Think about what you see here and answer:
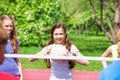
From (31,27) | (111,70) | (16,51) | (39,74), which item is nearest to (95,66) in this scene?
(39,74)

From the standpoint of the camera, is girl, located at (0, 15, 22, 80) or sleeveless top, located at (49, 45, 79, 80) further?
girl, located at (0, 15, 22, 80)

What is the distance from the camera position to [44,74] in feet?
47.1

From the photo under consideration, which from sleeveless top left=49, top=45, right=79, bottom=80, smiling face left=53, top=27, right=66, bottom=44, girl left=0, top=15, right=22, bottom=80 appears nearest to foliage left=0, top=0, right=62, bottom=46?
girl left=0, top=15, right=22, bottom=80

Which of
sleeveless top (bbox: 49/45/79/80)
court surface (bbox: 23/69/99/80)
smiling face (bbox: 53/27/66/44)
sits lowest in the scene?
court surface (bbox: 23/69/99/80)

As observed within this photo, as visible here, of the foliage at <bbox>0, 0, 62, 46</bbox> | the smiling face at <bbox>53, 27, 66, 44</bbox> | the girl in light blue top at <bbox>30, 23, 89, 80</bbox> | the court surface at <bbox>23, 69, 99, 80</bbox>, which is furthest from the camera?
the foliage at <bbox>0, 0, 62, 46</bbox>

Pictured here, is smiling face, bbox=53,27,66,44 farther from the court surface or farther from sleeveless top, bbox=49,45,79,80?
the court surface

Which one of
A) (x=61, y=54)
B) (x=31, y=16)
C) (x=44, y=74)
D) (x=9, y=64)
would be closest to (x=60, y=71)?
Result: (x=61, y=54)

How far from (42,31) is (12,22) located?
20883 millimetres

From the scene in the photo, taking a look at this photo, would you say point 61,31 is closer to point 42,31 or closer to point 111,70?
point 111,70

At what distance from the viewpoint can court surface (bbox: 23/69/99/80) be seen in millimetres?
13859

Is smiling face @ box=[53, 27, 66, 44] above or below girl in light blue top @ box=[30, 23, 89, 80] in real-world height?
above

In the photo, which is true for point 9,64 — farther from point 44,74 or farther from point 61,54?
point 44,74

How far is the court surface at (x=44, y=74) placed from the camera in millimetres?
13859

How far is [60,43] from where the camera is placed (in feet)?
12.3
